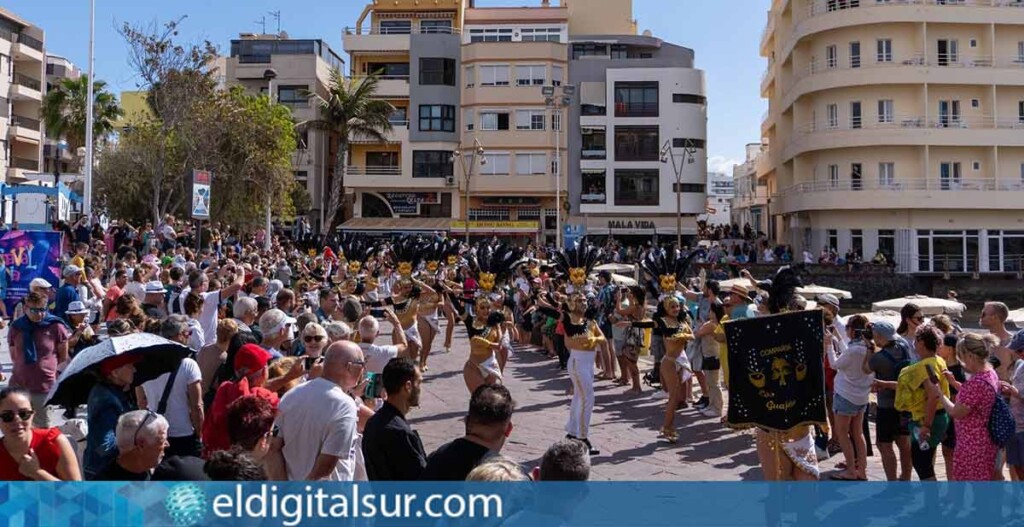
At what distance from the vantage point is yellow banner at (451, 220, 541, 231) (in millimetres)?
49625

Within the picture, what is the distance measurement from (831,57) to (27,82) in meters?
46.0

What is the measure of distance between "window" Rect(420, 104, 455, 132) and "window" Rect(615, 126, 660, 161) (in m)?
9.90

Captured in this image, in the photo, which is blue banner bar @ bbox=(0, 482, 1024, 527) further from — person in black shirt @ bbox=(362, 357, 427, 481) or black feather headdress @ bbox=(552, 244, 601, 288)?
black feather headdress @ bbox=(552, 244, 601, 288)

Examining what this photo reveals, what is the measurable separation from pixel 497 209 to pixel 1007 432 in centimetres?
4481

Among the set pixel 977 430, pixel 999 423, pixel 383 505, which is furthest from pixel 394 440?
pixel 999 423

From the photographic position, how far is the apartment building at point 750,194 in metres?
62.8

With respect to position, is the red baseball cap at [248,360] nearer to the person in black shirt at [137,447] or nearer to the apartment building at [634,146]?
the person in black shirt at [137,447]

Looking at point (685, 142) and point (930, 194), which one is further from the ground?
point (685, 142)

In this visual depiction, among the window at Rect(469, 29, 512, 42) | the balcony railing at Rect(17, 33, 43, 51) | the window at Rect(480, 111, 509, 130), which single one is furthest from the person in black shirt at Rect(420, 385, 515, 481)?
the balcony railing at Rect(17, 33, 43, 51)

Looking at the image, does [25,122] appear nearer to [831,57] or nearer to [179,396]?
[831,57]

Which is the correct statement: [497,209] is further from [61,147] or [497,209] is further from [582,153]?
[61,147]

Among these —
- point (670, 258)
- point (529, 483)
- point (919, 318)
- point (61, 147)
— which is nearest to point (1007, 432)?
point (919, 318)

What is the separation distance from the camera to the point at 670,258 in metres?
14.0

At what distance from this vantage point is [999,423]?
6.50m
